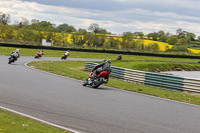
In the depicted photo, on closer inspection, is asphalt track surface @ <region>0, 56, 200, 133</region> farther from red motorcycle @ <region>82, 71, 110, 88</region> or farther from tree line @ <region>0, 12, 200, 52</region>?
tree line @ <region>0, 12, 200, 52</region>

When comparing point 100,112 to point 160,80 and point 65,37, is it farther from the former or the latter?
point 65,37

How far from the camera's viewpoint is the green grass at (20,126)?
20.5 ft

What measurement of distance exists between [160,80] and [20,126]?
12808mm

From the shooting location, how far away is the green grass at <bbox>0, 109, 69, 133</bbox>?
6234mm

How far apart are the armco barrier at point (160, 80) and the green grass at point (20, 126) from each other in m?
11.3

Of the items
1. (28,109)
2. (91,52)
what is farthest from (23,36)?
(28,109)

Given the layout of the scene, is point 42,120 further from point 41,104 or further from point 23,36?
point 23,36

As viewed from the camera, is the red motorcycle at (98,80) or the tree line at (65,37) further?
the tree line at (65,37)

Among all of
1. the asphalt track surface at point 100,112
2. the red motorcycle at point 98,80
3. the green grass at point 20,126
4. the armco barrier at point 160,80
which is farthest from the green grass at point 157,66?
the green grass at point 20,126

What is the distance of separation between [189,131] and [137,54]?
172 feet

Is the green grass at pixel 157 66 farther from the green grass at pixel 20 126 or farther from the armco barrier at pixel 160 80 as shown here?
the green grass at pixel 20 126

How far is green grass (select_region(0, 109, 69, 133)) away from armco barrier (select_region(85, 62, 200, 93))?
37.2ft

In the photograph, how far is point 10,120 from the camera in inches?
277

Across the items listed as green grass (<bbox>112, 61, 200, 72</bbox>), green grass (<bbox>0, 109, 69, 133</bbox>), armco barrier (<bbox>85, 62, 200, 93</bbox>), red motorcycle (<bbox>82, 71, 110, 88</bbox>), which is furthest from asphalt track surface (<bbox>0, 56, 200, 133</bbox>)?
green grass (<bbox>112, 61, 200, 72</bbox>)
